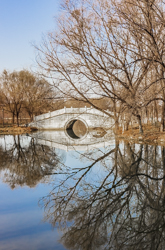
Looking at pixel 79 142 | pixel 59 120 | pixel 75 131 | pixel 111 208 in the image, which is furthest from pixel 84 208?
pixel 75 131

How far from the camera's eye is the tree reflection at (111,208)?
2.87 m

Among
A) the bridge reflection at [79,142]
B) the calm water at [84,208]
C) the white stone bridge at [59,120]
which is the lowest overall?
the calm water at [84,208]

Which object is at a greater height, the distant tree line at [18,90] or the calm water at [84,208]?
the distant tree line at [18,90]

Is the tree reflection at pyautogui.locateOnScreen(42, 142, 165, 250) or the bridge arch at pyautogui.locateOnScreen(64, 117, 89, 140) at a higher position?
the bridge arch at pyautogui.locateOnScreen(64, 117, 89, 140)

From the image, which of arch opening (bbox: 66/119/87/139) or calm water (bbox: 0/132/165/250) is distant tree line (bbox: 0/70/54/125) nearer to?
arch opening (bbox: 66/119/87/139)

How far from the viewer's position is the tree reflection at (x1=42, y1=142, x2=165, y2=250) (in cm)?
287

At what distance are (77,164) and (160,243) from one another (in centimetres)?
491

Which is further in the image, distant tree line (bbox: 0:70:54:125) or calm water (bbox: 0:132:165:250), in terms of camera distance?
distant tree line (bbox: 0:70:54:125)

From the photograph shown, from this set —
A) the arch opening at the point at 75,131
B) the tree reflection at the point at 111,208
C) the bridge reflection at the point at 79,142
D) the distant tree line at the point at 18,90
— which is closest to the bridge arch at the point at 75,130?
the arch opening at the point at 75,131

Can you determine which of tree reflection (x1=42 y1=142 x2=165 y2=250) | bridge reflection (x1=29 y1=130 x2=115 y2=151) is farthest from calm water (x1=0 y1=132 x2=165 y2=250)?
bridge reflection (x1=29 y1=130 x2=115 y2=151)

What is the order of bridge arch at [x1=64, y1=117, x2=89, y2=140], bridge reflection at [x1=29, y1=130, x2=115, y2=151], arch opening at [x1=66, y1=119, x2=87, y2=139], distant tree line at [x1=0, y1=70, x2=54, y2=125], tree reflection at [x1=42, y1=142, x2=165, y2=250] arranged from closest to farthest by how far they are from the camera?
1. tree reflection at [x1=42, y1=142, x2=165, y2=250]
2. bridge reflection at [x1=29, y1=130, x2=115, y2=151]
3. bridge arch at [x1=64, y1=117, x2=89, y2=140]
4. arch opening at [x1=66, y1=119, x2=87, y2=139]
5. distant tree line at [x1=0, y1=70, x2=54, y2=125]

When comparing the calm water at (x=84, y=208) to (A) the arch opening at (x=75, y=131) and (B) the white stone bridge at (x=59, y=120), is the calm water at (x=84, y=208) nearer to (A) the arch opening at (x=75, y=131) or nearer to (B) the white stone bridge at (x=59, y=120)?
(A) the arch opening at (x=75, y=131)

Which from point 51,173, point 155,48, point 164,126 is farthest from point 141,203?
point 164,126

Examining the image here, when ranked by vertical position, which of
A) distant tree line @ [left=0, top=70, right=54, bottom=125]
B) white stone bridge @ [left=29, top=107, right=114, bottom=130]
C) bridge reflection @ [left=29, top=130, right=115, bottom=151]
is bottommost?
bridge reflection @ [left=29, top=130, right=115, bottom=151]
